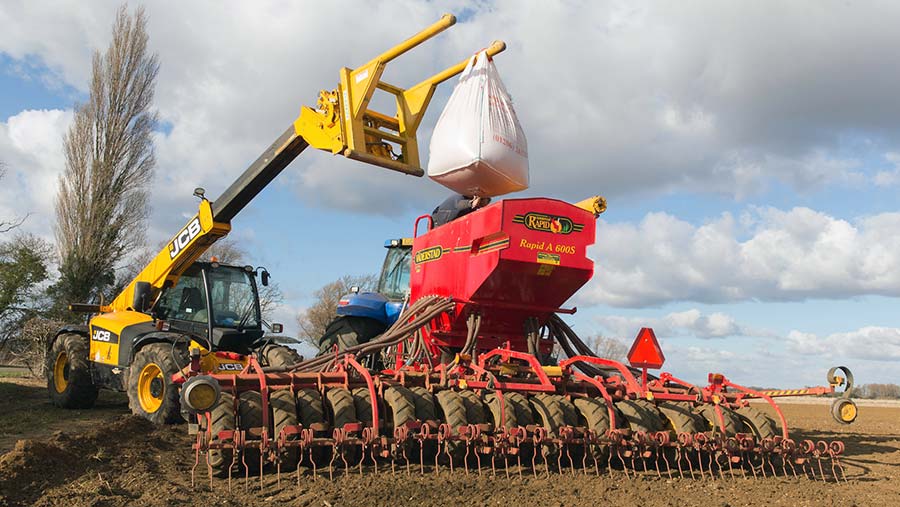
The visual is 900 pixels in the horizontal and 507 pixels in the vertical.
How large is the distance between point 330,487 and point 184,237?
5077 mm

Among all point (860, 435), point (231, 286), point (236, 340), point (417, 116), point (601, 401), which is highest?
point (417, 116)

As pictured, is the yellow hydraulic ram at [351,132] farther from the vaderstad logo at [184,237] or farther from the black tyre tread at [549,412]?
the black tyre tread at [549,412]

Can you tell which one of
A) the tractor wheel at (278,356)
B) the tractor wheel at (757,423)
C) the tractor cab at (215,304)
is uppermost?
the tractor cab at (215,304)

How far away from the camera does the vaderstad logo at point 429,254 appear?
276 inches

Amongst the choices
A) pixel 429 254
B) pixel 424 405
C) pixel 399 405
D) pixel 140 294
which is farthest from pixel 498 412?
Result: pixel 140 294

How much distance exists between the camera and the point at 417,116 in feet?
24.0

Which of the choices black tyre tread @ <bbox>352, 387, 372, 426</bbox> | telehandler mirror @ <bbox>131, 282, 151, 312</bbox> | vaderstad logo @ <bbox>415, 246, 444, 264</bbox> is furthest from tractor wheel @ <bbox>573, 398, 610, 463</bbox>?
Result: telehandler mirror @ <bbox>131, 282, 151, 312</bbox>

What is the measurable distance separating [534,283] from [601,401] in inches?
49.3

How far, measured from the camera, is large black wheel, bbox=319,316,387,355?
8.52 meters

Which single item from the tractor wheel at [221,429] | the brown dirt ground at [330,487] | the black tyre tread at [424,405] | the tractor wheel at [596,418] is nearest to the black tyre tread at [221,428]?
the tractor wheel at [221,429]

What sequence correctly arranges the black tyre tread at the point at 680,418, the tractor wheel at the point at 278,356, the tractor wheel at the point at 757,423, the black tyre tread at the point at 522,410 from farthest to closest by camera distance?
the tractor wheel at the point at 278,356 → the tractor wheel at the point at 757,423 → the black tyre tread at the point at 680,418 → the black tyre tread at the point at 522,410

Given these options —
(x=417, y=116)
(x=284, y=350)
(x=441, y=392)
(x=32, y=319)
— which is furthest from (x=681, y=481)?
(x=32, y=319)

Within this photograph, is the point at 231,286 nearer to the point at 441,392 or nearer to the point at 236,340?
the point at 236,340

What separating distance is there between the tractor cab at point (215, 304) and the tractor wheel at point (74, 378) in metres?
1.51
